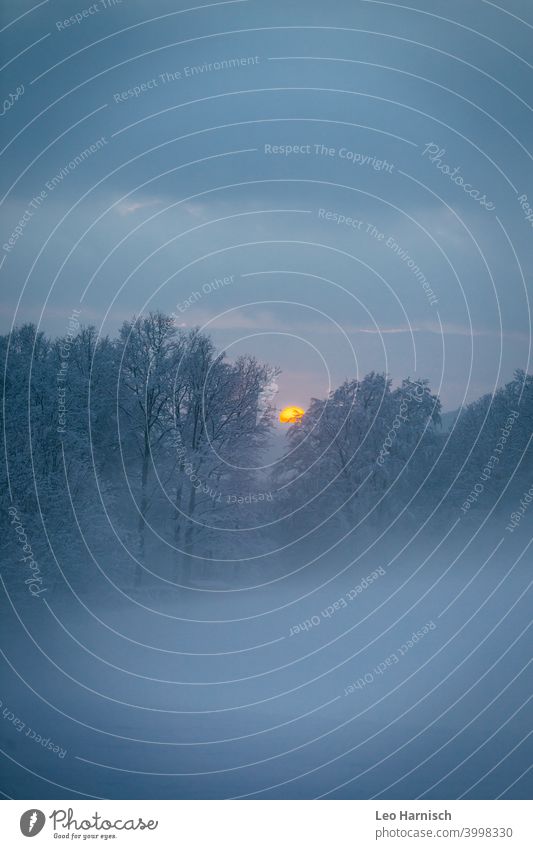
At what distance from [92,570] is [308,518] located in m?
4.46

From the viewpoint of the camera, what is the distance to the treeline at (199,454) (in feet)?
39.6

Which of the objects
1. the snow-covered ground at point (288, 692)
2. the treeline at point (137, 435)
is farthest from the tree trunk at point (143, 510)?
the snow-covered ground at point (288, 692)

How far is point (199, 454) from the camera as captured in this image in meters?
15.9

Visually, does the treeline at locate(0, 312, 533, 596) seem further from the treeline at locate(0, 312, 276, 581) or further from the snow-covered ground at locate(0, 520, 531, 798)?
the snow-covered ground at locate(0, 520, 531, 798)

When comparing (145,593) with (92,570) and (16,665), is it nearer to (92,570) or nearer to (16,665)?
(92,570)

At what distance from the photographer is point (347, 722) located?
8484 mm

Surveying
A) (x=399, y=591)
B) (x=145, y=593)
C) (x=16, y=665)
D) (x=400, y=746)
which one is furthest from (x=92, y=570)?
(x=400, y=746)

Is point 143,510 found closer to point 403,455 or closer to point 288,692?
point 403,455

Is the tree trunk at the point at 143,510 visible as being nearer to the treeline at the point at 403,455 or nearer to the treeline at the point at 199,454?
the treeline at the point at 199,454

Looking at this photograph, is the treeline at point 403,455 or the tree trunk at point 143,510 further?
the tree trunk at point 143,510

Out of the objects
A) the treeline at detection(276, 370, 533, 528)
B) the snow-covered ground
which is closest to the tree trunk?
the snow-covered ground

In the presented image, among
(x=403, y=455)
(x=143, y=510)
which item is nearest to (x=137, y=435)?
(x=143, y=510)

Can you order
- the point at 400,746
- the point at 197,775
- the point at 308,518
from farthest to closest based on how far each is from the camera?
the point at 308,518, the point at 400,746, the point at 197,775
